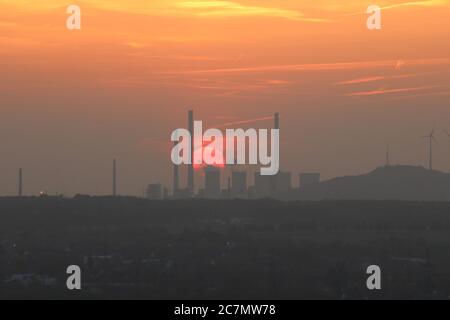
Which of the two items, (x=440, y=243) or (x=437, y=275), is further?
(x=440, y=243)

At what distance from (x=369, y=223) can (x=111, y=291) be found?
60854mm

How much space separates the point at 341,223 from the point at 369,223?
393 cm

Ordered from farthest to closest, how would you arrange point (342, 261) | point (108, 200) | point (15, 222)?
point (108, 200) < point (15, 222) < point (342, 261)

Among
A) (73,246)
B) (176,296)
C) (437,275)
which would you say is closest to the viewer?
(176,296)

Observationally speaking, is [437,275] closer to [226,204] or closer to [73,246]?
[73,246]

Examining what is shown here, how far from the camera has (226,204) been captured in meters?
177

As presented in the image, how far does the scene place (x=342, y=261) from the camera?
112188mm

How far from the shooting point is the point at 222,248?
123 meters

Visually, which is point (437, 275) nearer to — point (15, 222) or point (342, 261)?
point (342, 261)

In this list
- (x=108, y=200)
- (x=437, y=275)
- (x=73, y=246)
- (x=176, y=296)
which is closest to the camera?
(x=176, y=296)

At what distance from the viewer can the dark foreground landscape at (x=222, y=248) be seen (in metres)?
95.9

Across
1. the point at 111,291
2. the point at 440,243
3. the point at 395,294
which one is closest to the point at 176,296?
the point at 111,291

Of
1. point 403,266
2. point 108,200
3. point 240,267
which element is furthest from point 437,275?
point 108,200

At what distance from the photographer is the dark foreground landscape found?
3775 inches
